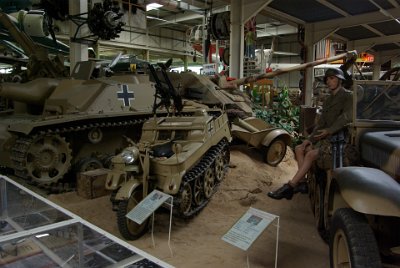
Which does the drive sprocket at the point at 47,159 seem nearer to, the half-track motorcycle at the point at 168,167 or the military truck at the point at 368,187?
the half-track motorcycle at the point at 168,167

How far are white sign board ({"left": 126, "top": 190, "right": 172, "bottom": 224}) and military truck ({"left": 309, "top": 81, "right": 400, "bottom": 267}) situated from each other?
68.6 inches

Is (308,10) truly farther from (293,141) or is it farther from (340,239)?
(340,239)

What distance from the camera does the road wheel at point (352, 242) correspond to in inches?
102

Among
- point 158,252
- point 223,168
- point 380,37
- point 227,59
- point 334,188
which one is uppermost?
point 380,37

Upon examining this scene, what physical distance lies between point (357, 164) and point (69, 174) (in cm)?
506

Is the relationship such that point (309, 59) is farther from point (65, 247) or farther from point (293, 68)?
point (65, 247)

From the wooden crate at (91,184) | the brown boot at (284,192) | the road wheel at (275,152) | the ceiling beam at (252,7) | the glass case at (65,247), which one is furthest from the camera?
the ceiling beam at (252,7)

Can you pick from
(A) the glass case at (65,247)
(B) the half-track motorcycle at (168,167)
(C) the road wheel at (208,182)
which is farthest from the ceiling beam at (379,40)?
(A) the glass case at (65,247)

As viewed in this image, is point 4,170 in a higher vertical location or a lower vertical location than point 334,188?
lower

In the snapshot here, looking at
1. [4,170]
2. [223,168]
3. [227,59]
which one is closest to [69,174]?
[4,170]

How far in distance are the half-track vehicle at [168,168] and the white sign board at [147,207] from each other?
0.24 metres

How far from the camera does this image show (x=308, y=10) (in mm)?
13219

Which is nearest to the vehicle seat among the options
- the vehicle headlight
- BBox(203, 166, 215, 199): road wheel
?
the vehicle headlight

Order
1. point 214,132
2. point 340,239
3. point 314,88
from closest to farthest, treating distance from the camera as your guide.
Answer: point 340,239 → point 214,132 → point 314,88
